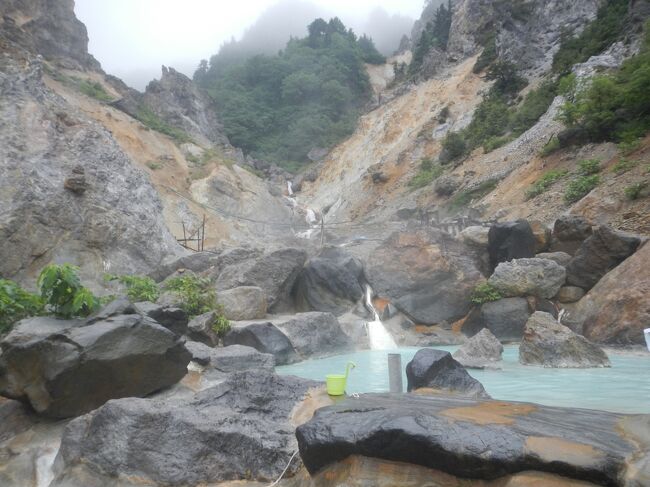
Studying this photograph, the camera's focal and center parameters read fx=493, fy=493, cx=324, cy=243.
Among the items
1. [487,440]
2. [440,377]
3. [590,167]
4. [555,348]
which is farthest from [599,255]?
[487,440]

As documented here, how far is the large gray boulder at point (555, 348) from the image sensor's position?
24.4 ft

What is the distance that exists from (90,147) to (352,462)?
16.2m

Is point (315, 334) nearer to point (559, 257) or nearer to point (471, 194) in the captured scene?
point (559, 257)

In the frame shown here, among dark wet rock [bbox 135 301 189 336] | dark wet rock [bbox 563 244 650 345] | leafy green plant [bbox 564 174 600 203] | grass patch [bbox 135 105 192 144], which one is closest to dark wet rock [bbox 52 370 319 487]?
dark wet rock [bbox 135 301 189 336]

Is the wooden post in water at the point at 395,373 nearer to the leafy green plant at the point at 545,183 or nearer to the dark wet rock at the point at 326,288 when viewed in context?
the dark wet rock at the point at 326,288

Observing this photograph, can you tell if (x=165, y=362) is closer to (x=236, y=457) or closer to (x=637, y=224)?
(x=236, y=457)

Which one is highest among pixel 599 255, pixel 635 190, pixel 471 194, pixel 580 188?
pixel 471 194

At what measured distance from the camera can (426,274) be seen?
12414 mm

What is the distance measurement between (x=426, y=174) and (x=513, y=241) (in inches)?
646

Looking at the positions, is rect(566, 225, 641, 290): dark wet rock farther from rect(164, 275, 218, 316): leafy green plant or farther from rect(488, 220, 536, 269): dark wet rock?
rect(164, 275, 218, 316): leafy green plant

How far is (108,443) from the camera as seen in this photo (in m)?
3.62

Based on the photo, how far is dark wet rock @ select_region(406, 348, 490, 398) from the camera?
16.8 feet

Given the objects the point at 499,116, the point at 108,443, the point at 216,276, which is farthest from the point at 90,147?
the point at 499,116

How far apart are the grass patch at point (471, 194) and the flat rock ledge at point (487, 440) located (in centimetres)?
1938
